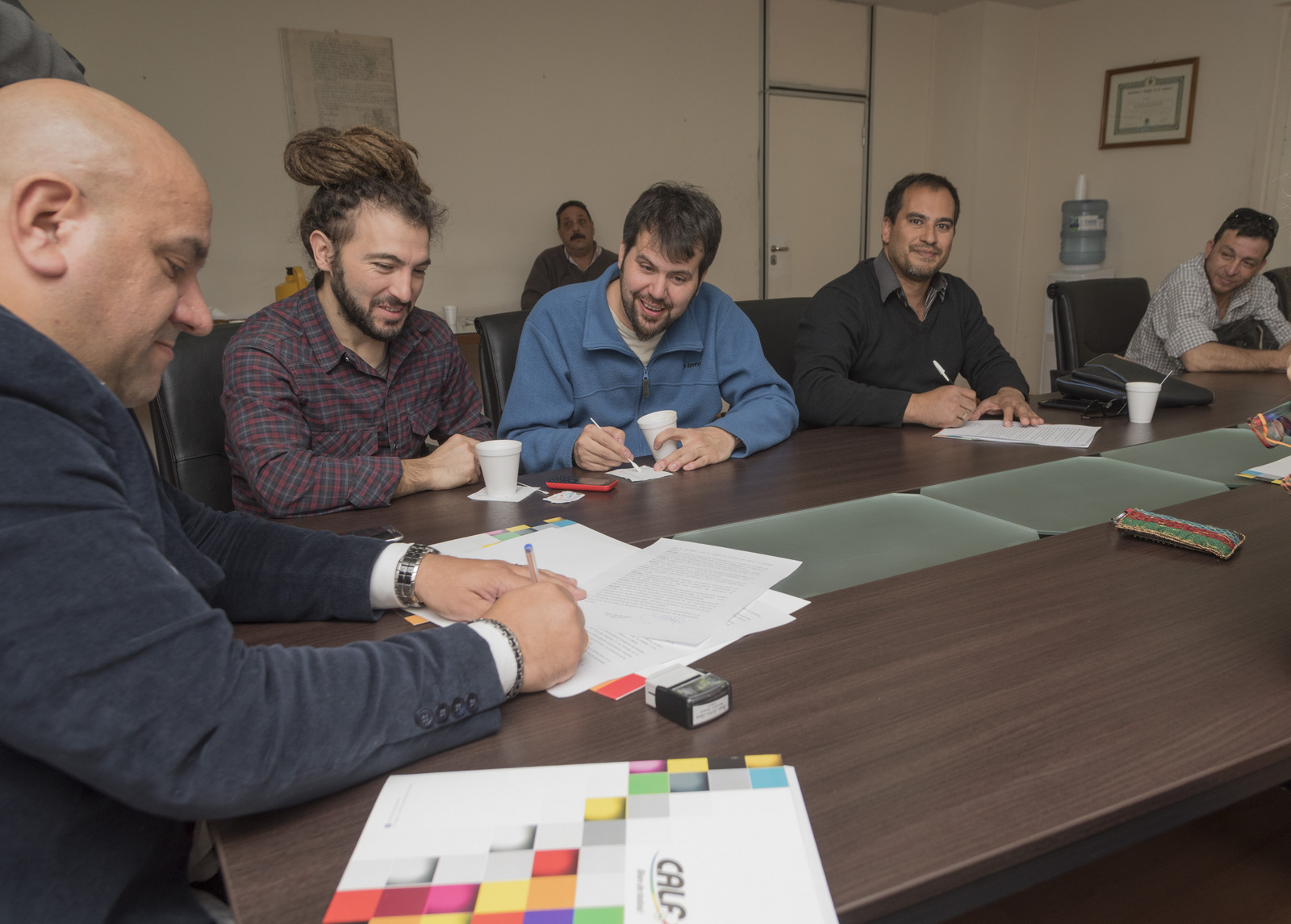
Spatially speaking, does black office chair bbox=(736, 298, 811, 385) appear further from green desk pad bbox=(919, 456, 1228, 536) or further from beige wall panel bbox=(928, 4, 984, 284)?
beige wall panel bbox=(928, 4, 984, 284)

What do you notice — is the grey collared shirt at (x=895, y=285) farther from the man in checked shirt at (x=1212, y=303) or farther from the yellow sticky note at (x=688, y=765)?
the yellow sticky note at (x=688, y=765)

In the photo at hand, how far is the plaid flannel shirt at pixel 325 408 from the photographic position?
4.63 feet

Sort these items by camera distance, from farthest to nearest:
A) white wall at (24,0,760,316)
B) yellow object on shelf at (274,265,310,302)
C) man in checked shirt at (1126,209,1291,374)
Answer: yellow object on shelf at (274,265,310,302) → white wall at (24,0,760,316) → man in checked shirt at (1126,209,1291,374)

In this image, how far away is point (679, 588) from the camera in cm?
99

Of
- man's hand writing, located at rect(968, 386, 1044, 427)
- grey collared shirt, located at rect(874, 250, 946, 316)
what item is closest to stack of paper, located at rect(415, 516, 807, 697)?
man's hand writing, located at rect(968, 386, 1044, 427)

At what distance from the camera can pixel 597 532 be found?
122 cm

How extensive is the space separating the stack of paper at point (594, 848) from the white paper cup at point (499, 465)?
79 centimetres

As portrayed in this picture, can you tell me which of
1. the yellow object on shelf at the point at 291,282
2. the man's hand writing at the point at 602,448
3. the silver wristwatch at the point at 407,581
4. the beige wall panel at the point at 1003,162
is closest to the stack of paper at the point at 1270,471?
the man's hand writing at the point at 602,448

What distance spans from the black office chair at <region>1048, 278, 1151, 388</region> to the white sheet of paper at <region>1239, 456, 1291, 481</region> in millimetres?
1362

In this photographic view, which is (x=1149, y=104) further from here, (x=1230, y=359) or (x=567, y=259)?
(x=567, y=259)

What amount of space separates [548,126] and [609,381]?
10.7 ft

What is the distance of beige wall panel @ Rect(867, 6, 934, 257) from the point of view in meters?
5.70

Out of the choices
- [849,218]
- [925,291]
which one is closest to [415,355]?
[925,291]

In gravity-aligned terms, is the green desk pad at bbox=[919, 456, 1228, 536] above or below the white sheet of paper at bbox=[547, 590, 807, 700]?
above
